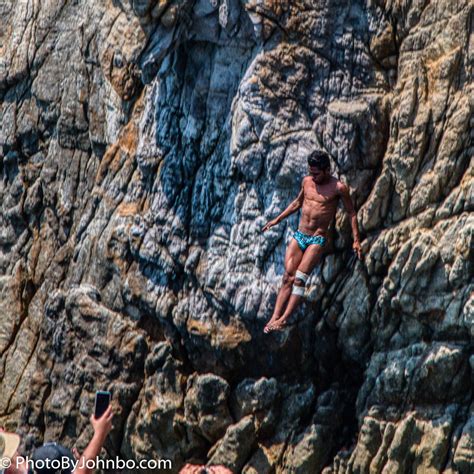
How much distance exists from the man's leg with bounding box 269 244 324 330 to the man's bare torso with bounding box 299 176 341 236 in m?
0.24

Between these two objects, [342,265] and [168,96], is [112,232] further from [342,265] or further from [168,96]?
[342,265]

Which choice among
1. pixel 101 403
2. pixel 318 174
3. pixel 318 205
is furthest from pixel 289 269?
pixel 101 403

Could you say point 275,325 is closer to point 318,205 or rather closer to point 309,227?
point 309,227

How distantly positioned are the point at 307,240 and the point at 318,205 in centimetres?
51

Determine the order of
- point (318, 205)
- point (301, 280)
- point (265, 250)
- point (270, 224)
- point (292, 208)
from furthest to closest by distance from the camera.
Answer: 1. point (265, 250)
2. point (270, 224)
3. point (292, 208)
4. point (301, 280)
5. point (318, 205)

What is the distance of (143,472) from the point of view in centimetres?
1973

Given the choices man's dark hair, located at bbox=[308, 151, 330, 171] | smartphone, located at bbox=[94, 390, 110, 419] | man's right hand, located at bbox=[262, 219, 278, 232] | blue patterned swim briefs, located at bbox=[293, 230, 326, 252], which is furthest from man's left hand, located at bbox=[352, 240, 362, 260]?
smartphone, located at bbox=[94, 390, 110, 419]

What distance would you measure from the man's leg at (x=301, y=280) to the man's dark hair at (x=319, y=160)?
1088 millimetres

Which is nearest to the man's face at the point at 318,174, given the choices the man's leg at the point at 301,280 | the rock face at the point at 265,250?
the rock face at the point at 265,250

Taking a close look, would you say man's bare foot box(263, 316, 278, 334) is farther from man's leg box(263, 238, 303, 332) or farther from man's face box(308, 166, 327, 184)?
man's face box(308, 166, 327, 184)

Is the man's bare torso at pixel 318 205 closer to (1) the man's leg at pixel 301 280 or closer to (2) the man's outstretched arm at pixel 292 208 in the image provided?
(2) the man's outstretched arm at pixel 292 208

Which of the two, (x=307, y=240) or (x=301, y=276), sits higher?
(x=307, y=240)

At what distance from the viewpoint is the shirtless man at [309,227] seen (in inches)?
682

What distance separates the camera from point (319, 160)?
17.2 meters
